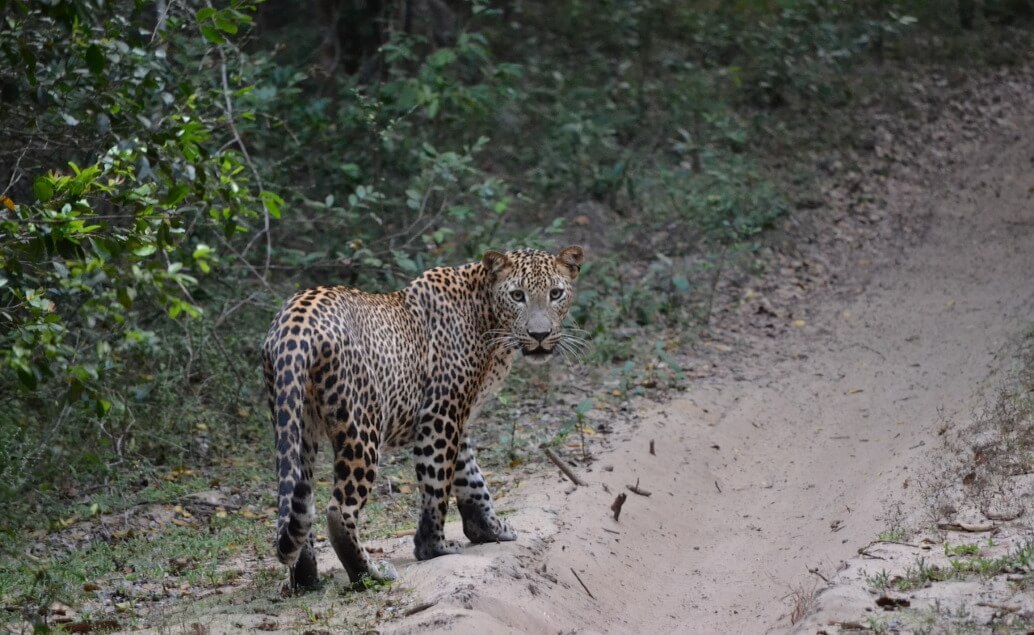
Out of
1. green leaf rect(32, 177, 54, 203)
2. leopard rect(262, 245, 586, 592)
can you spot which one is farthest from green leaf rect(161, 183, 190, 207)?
leopard rect(262, 245, 586, 592)

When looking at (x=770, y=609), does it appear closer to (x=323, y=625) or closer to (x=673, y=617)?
(x=673, y=617)

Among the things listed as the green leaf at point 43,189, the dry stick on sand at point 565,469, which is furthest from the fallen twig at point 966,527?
the green leaf at point 43,189

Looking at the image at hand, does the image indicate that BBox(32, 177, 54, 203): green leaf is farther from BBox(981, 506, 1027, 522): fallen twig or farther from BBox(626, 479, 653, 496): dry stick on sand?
BBox(981, 506, 1027, 522): fallen twig

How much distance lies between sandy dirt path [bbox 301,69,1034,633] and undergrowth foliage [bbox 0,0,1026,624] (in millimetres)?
1202

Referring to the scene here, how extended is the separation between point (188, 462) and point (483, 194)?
392 cm

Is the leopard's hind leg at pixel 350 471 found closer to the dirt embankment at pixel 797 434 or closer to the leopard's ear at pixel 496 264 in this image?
the dirt embankment at pixel 797 434

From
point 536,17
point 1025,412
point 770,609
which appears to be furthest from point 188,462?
point 536,17

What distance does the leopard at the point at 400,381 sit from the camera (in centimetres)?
646

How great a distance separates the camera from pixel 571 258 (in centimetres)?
831

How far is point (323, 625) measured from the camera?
6.22 meters

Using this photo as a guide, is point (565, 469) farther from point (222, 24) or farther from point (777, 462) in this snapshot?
point (222, 24)

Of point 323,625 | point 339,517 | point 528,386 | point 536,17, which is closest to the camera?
point 323,625

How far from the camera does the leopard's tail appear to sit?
623 cm

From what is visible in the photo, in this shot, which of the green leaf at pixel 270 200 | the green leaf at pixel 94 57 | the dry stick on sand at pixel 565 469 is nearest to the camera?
the green leaf at pixel 94 57
